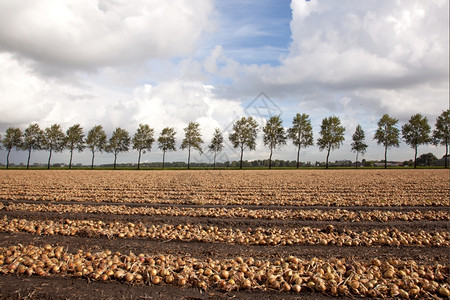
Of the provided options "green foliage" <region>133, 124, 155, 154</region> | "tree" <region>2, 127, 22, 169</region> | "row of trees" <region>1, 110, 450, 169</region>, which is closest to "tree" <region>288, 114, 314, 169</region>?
"row of trees" <region>1, 110, 450, 169</region>

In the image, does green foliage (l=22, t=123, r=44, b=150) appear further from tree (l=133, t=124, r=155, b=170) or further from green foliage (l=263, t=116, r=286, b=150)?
green foliage (l=263, t=116, r=286, b=150)

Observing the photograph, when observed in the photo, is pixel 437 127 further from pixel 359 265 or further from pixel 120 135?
pixel 120 135

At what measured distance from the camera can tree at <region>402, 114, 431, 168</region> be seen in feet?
180

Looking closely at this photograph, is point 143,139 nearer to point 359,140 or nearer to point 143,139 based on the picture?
point 143,139

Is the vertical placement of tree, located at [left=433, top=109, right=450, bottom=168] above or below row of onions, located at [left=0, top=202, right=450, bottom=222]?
above

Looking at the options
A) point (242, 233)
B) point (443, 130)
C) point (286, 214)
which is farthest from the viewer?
point (443, 130)

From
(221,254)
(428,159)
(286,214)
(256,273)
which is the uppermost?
(428,159)

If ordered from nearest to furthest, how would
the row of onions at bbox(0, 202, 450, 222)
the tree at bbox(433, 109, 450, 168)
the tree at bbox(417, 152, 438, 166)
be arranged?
the row of onions at bbox(0, 202, 450, 222) < the tree at bbox(433, 109, 450, 168) < the tree at bbox(417, 152, 438, 166)

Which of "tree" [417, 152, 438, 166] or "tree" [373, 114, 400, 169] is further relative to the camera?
"tree" [417, 152, 438, 166]

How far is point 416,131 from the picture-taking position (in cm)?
5556

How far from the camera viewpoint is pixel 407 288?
3961 millimetres

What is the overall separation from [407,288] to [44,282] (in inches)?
230

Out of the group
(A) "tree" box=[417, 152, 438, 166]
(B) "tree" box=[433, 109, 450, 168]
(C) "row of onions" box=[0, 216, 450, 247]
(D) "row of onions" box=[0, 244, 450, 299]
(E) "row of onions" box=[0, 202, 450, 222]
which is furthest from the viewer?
(A) "tree" box=[417, 152, 438, 166]

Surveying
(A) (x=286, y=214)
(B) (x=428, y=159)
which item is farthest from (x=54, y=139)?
(B) (x=428, y=159)
